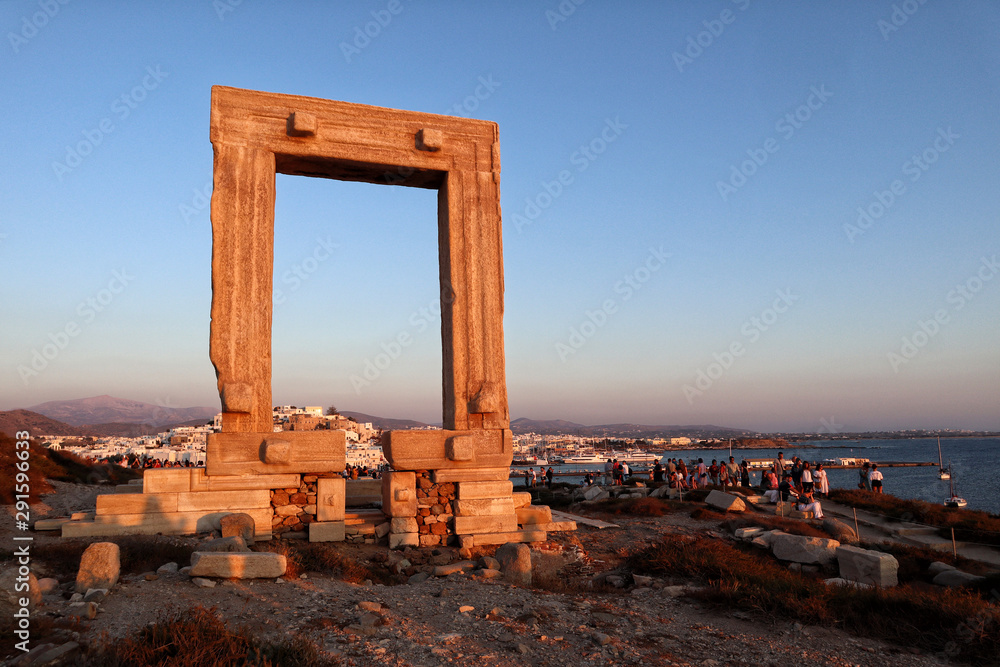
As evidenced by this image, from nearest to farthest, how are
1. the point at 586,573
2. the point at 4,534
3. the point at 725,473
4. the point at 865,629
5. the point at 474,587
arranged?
the point at 865,629
the point at 474,587
the point at 4,534
the point at 586,573
the point at 725,473

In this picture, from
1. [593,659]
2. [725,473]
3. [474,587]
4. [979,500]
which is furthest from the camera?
[979,500]

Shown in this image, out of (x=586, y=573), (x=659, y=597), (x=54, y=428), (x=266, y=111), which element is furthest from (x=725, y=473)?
(x=54, y=428)

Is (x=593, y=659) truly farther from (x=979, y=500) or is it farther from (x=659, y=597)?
(x=979, y=500)

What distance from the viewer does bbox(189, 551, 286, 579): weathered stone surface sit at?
6.64 m

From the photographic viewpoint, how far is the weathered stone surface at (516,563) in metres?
8.21

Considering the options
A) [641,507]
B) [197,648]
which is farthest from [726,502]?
[197,648]

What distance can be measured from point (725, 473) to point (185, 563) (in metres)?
19.7

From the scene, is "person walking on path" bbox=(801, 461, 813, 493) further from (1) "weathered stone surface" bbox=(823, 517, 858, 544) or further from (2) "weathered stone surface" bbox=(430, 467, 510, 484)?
(2) "weathered stone surface" bbox=(430, 467, 510, 484)

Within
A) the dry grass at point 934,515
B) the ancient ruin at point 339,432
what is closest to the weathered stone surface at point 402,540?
the ancient ruin at point 339,432

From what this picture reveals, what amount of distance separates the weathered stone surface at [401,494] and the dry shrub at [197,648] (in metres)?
5.74

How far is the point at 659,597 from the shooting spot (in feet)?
25.6

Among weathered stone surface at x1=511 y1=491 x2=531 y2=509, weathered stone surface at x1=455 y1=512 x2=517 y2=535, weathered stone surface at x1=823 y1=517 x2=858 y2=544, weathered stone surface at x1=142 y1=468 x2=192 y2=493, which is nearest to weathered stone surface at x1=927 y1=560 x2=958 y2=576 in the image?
weathered stone surface at x1=823 y1=517 x2=858 y2=544

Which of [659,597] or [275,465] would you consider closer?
[659,597]

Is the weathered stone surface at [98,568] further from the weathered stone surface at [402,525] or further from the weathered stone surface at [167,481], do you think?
the weathered stone surface at [402,525]
